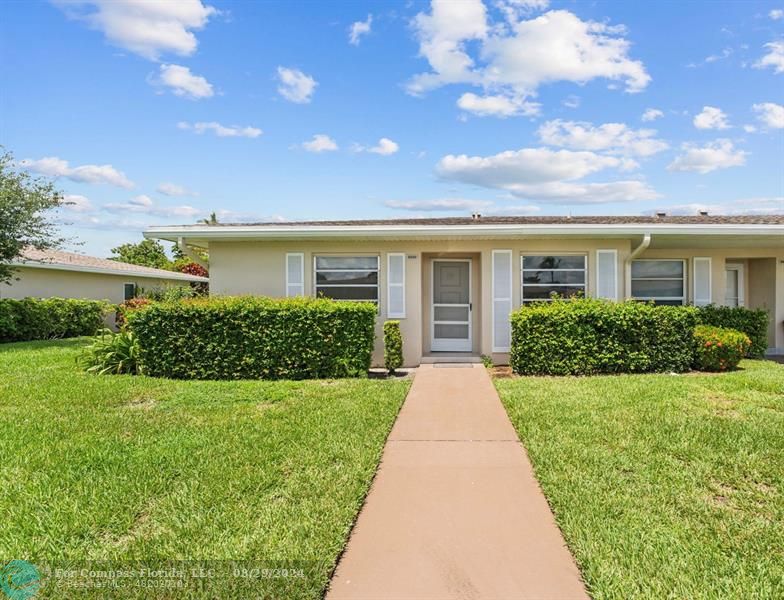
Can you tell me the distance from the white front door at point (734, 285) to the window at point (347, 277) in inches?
375

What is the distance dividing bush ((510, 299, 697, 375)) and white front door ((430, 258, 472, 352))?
2.36m

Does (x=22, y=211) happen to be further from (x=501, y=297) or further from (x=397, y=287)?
(x=501, y=297)

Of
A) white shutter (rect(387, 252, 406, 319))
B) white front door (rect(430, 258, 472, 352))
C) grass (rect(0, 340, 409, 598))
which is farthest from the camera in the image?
white front door (rect(430, 258, 472, 352))

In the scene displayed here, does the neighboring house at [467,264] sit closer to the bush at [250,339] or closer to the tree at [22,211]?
the bush at [250,339]

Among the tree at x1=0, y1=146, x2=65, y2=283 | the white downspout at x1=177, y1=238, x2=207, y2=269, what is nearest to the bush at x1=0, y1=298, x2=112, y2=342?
the tree at x1=0, y1=146, x2=65, y2=283

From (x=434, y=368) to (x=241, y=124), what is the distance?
8768 millimetres

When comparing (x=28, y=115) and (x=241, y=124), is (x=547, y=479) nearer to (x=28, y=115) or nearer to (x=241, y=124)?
(x=241, y=124)

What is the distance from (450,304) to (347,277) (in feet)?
8.50

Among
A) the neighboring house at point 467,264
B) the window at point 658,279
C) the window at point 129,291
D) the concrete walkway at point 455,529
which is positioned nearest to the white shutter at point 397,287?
the neighboring house at point 467,264

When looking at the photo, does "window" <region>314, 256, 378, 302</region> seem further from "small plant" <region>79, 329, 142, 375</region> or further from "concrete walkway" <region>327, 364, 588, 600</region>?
"concrete walkway" <region>327, 364, 588, 600</region>

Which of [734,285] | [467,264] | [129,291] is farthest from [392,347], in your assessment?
[129,291]

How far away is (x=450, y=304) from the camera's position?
34.5ft

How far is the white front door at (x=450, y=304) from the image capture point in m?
10.5

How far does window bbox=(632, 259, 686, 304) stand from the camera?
10.6 metres
